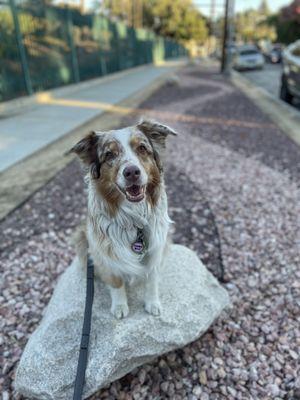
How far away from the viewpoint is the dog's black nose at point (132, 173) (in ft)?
7.77

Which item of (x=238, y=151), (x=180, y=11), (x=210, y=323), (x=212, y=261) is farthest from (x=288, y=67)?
(x=180, y=11)

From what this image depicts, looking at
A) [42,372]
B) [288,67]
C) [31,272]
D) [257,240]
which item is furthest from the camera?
[288,67]

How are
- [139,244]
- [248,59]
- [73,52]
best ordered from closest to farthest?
[139,244], [73,52], [248,59]

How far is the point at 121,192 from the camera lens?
2539mm

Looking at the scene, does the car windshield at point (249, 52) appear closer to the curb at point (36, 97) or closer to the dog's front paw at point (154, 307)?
the curb at point (36, 97)

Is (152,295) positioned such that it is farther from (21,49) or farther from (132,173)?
(21,49)

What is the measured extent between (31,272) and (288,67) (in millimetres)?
11216

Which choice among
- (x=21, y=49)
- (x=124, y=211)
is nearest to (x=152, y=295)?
(x=124, y=211)

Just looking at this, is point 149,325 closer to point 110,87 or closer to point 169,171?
point 169,171

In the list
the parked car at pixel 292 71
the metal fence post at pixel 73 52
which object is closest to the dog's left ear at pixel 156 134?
the parked car at pixel 292 71

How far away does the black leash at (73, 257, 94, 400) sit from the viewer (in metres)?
2.34

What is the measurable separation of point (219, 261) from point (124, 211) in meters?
1.81

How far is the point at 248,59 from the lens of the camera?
95.0 feet

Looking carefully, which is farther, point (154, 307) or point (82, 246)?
point (82, 246)
